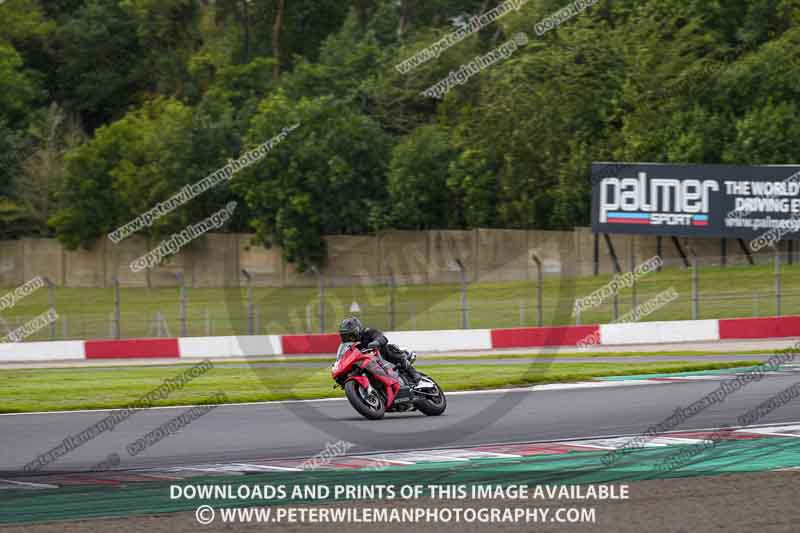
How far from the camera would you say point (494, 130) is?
51.2 meters

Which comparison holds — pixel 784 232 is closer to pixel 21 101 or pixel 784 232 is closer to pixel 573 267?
pixel 573 267

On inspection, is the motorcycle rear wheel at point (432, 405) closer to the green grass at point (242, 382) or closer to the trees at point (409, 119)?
the green grass at point (242, 382)

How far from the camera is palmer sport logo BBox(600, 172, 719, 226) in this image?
38.7 meters

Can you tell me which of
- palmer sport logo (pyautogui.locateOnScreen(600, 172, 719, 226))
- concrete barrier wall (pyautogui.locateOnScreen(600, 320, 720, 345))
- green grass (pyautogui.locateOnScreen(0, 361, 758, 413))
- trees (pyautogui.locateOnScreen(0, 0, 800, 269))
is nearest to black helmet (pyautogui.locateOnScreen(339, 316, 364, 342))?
green grass (pyautogui.locateOnScreen(0, 361, 758, 413))

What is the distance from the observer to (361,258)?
5272 centimetres

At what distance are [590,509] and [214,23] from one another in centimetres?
6054

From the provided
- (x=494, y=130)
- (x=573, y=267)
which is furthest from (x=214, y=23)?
(x=573, y=267)

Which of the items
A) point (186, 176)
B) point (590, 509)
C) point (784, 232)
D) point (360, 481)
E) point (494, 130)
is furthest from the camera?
point (186, 176)

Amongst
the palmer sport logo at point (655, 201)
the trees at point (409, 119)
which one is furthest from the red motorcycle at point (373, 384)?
the trees at point (409, 119)

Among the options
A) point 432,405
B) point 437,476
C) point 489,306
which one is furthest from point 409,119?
point 437,476

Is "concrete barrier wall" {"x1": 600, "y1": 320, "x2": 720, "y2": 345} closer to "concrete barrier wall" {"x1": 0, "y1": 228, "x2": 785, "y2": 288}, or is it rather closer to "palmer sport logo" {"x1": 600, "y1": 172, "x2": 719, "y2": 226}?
"palmer sport logo" {"x1": 600, "y1": 172, "x2": 719, "y2": 226}

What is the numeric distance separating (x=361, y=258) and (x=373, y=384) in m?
37.0

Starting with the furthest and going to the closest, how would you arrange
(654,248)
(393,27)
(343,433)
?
(393,27) → (654,248) → (343,433)

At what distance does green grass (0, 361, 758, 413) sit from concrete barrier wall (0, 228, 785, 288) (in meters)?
16.5
